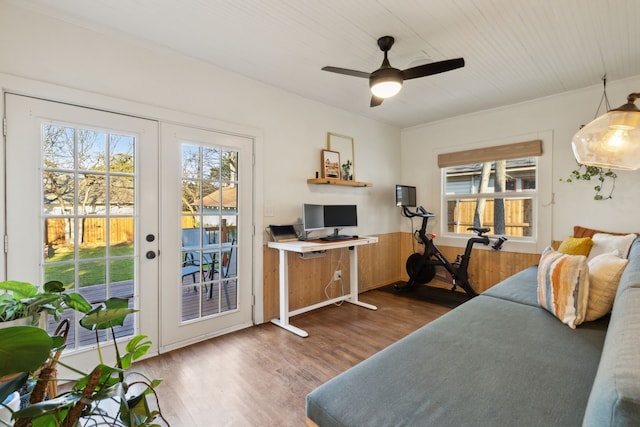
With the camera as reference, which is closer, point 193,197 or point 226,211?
point 193,197

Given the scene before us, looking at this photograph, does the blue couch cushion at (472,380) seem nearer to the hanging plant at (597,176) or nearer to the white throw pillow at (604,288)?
the white throw pillow at (604,288)

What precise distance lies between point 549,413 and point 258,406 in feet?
5.03

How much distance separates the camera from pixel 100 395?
2.29 feet

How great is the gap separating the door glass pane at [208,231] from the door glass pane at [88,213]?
432 millimetres

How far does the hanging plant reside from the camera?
3160mm

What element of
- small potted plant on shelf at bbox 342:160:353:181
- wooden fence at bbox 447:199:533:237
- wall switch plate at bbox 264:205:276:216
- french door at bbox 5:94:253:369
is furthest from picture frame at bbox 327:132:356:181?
wooden fence at bbox 447:199:533:237

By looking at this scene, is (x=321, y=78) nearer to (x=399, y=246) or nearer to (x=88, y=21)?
(x=88, y=21)

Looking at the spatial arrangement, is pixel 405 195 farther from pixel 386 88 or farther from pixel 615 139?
pixel 615 139

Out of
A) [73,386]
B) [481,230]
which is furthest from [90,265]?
[481,230]

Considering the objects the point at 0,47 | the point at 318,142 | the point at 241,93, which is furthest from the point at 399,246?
the point at 0,47

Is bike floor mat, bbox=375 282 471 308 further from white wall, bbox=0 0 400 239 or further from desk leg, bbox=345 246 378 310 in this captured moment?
white wall, bbox=0 0 400 239

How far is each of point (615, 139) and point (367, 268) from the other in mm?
3052

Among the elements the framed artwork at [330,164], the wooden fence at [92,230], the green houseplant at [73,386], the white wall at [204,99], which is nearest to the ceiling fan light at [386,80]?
the white wall at [204,99]

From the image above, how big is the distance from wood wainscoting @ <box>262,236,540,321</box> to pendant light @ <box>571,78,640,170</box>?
209cm
